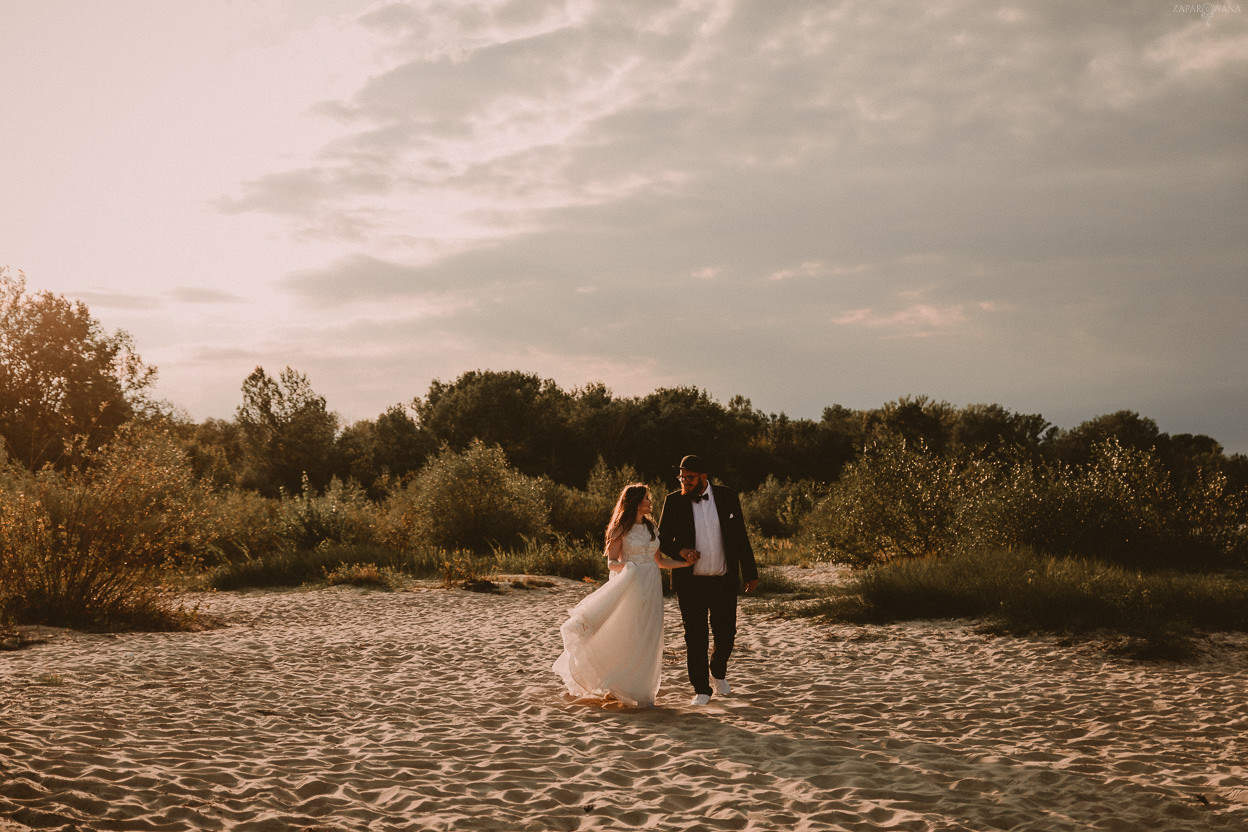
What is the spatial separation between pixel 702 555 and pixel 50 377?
35.7m

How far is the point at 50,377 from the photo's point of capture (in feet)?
110

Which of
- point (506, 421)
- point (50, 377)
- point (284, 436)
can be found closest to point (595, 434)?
point (506, 421)

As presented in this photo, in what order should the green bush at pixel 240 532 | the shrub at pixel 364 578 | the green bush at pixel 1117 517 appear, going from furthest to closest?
the green bush at pixel 240 532 < the shrub at pixel 364 578 < the green bush at pixel 1117 517

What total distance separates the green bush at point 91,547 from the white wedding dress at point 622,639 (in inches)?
264

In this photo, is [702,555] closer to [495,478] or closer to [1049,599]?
[1049,599]

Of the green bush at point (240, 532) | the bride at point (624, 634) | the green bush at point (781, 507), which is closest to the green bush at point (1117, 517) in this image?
the bride at point (624, 634)

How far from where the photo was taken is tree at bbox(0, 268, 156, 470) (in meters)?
32.5

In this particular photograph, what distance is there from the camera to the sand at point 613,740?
4422 mm

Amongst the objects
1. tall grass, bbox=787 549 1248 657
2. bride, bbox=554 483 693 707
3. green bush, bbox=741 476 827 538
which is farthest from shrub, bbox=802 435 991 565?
bride, bbox=554 483 693 707

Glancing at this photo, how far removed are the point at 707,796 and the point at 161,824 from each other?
2778 millimetres

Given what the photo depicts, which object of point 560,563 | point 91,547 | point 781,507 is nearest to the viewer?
point 91,547

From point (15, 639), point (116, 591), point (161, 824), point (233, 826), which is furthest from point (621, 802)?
point (116, 591)

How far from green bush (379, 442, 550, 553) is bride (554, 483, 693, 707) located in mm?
14596

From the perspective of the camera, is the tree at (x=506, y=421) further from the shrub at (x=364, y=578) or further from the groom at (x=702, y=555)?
the groom at (x=702, y=555)
